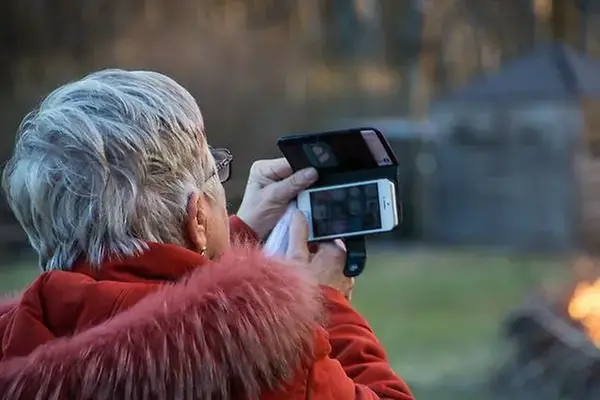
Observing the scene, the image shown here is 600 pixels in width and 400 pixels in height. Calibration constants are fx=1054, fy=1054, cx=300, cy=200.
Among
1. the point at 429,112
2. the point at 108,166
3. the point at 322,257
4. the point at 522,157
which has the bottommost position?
the point at 522,157

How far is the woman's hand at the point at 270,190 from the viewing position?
3.65 feet

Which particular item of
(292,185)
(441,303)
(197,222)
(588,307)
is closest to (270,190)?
(292,185)

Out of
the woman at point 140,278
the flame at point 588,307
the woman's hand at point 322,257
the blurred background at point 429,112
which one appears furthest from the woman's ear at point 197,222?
the blurred background at point 429,112

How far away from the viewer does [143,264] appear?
0.85m

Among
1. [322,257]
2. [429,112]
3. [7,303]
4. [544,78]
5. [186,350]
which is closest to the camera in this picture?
[186,350]

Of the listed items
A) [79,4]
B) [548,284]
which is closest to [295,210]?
[548,284]

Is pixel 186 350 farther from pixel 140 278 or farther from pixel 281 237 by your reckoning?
pixel 281 237

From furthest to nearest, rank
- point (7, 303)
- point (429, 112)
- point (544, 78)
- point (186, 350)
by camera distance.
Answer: point (429, 112) → point (544, 78) → point (7, 303) → point (186, 350)

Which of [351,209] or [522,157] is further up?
[351,209]

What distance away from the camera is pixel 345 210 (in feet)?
3.59

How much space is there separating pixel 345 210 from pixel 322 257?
0.06m

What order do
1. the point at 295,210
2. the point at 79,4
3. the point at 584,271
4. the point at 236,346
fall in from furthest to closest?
the point at 79,4 → the point at 584,271 → the point at 295,210 → the point at 236,346

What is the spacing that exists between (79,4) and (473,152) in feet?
4.90

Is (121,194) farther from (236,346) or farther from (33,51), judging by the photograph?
(33,51)
